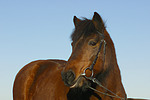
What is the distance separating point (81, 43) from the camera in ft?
19.1

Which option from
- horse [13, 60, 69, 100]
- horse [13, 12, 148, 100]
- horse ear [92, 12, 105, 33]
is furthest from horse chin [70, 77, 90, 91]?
horse ear [92, 12, 105, 33]

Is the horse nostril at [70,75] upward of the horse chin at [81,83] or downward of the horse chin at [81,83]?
upward

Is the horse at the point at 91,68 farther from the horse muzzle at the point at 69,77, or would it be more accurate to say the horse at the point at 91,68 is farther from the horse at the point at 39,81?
the horse at the point at 39,81

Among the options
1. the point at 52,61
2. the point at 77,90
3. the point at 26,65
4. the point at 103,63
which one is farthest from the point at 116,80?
the point at 26,65

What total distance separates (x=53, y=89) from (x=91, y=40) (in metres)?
1.81

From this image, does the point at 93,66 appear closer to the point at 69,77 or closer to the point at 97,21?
the point at 69,77

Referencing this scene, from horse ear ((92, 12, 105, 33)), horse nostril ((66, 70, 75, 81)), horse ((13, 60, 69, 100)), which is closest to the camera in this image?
horse nostril ((66, 70, 75, 81))

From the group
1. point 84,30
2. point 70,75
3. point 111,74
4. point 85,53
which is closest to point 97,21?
point 84,30

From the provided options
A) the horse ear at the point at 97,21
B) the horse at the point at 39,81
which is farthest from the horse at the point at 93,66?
the horse at the point at 39,81

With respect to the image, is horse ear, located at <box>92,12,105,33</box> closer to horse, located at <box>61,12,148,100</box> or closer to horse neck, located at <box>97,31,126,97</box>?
horse, located at <box>61,12,148,100</box>

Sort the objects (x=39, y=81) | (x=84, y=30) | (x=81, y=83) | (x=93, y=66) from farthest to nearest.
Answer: (x=39, y=81) → (x=84, y=30) → (x=93, y=66) → (x=81, y=83)

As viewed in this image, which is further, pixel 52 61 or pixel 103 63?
pixel 52 61

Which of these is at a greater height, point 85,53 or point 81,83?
point 85,53

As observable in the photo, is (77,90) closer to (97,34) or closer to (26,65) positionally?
(97,34)
